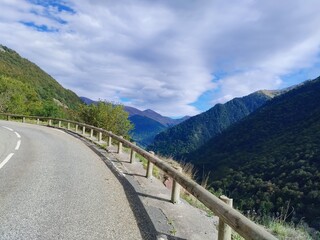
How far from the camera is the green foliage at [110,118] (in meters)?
38.1

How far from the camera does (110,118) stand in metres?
38.1

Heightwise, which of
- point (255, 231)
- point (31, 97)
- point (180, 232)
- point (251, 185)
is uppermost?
point (31, 97)

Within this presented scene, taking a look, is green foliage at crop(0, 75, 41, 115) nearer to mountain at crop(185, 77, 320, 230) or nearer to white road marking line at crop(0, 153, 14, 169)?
mountain at crop(185, 77, 320, 230)

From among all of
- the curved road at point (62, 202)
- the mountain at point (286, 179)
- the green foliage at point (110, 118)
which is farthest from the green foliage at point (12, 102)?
the curved road at point (62, 202)

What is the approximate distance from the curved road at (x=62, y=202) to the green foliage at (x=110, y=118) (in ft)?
85.7

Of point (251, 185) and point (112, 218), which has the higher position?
point (112, 218)

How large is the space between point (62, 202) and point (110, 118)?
103 ft

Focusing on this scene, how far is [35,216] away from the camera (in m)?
5.86

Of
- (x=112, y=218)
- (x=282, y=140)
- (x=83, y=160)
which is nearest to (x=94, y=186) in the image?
(x=112, y=218)

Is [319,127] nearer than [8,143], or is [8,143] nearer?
[8,143]

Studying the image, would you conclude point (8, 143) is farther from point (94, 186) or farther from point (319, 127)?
point (319, 127)

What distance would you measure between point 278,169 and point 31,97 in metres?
76.3

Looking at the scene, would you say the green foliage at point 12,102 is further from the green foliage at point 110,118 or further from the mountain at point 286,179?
the mountain at point 286,179

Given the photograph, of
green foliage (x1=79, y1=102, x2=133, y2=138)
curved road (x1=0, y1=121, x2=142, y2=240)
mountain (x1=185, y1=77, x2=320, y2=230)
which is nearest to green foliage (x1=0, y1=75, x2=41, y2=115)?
green foliage (x1=79, y1=102, x2=133, y2=138)
